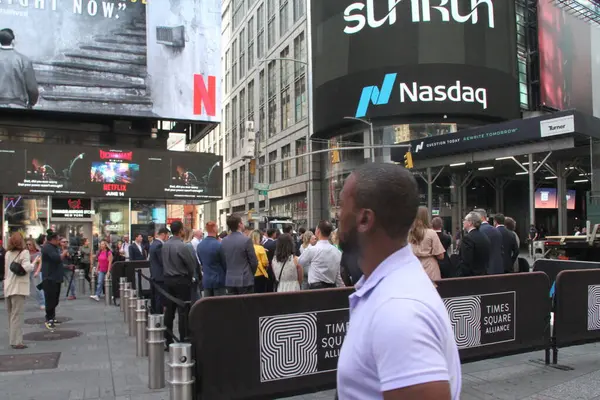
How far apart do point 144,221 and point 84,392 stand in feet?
76.5

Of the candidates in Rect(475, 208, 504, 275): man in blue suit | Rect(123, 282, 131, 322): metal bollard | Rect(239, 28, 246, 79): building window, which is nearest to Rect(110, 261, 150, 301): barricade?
Rect(123, 282, 131, 322): metal bollard

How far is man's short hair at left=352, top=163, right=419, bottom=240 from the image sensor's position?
146 cm

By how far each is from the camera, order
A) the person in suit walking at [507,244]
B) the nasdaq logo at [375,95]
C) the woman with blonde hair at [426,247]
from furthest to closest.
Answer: the nasdaq logo at [375,95]
the person in suit walking at [507,244]
the woman with blonde hair at [426,247]

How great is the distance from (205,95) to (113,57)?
5.26m

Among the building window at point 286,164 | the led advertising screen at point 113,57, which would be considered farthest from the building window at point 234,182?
the led advertising screen at point 113,57

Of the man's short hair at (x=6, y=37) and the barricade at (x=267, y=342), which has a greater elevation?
the man's short hair at (x=6, y=37)

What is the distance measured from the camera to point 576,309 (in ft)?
23.3

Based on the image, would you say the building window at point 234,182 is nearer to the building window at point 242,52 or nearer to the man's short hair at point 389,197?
the building window at point 242,52

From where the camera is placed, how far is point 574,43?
4688 centimetres

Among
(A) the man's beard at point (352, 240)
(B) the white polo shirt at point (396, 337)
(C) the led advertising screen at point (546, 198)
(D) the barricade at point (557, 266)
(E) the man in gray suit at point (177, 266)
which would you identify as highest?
(C) the led advertising screen at point (546, 198)

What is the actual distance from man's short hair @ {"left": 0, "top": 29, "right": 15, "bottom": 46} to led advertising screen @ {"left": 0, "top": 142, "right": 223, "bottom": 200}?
5266 millimetres

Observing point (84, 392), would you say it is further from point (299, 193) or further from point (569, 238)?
point (299, 193)

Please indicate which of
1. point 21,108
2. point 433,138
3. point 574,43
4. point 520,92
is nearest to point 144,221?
point 21,108

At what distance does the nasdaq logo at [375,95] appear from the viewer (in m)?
40.5
